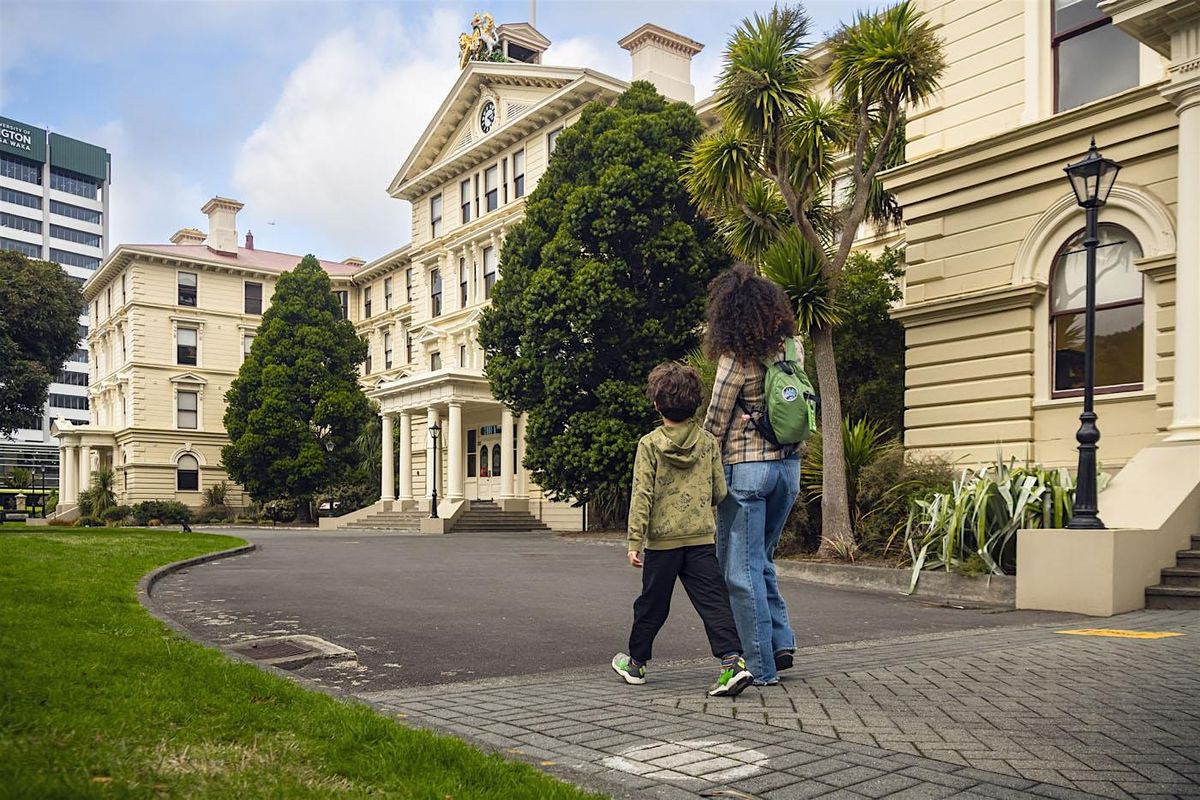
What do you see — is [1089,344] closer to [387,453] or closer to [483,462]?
[483,462]

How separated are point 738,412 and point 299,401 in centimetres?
3953

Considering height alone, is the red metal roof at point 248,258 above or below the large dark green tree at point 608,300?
above

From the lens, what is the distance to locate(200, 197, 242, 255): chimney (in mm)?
55281

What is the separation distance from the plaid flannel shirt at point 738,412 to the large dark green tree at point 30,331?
113 ft

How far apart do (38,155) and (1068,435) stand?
116506 mm

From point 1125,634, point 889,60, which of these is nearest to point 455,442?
point 889,60

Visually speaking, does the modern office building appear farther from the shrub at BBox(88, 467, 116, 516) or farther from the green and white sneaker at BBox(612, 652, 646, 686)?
the green and white sneaker at BBox(612, 652, 646, 686)

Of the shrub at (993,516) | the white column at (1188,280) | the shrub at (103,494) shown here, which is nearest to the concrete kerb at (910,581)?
the shrub at (993,516)

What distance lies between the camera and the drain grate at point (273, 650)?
6129 mm

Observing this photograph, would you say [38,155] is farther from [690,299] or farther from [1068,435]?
[1068,435]

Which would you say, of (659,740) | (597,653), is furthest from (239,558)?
(659,740)

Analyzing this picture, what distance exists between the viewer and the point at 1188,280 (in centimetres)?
1055

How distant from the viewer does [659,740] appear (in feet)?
12.5

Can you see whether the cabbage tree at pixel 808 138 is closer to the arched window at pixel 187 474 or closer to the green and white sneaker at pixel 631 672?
the green and white sneaker at pixel 631 672
